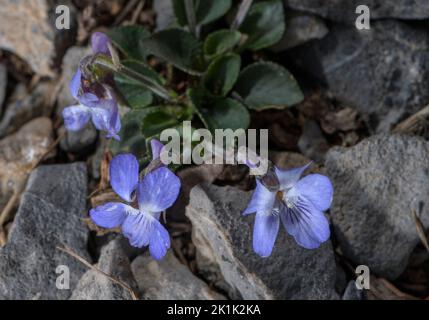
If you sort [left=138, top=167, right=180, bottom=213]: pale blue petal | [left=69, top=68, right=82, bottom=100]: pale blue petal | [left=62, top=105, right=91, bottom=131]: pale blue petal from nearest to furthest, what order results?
[left=138, top=167, right=180, bottom=213]: pale blue petal, [left=69, top=68, right=82, bottom=100]: pale blue petal, [left=62, top=105, right=91, bottom=131]: pale blue petal

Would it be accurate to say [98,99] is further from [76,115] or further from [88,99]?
[76,115]

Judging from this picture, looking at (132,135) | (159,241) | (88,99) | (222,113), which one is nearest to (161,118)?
(132,135)

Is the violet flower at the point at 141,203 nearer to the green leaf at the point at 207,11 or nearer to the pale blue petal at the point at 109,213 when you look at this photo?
the pale blue petal at the point at 109,213

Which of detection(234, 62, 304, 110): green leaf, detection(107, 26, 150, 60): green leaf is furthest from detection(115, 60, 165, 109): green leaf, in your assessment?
detection(234, 62, 304, 110): green leaf

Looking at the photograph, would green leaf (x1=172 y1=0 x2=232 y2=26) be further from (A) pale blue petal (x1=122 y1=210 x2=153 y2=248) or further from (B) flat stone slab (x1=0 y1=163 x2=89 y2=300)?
(A) pale blue petal (x1=122 y1=210 x2=153 y2=248)

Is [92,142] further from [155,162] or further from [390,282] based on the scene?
[390,282]
